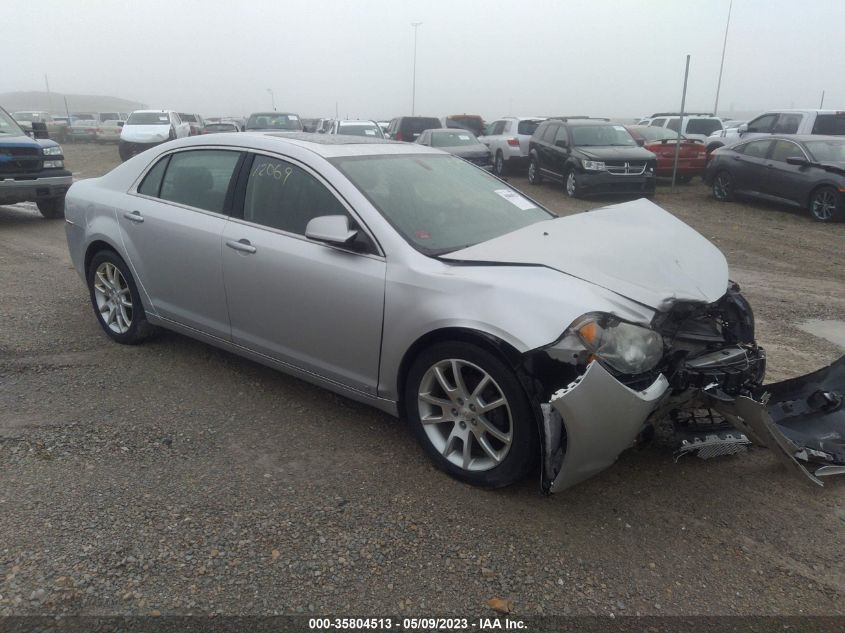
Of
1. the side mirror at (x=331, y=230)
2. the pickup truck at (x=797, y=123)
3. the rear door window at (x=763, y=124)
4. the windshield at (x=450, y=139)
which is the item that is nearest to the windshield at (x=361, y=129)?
the windshield at (x=450, y=139)

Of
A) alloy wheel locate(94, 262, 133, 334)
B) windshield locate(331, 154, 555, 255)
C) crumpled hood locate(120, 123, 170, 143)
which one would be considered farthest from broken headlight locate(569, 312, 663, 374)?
crumpled hood locate(120, 123, 170, 143)

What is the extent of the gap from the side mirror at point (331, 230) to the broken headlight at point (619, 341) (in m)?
1.27

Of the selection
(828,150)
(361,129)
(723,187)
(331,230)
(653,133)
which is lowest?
(723,187)

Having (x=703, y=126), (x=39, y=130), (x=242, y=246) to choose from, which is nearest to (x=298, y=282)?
(x=242, y=246)

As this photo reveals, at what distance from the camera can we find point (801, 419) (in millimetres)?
3367

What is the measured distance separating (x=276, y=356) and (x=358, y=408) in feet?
1.96

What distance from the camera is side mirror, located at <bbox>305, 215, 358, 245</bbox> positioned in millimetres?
3389

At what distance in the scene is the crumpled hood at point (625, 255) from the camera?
3.06 meters

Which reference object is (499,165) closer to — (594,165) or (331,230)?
(594,165)

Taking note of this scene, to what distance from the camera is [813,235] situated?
34.5 ft

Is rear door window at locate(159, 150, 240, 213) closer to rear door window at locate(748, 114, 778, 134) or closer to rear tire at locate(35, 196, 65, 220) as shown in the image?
rear tire at locate(35, 196, 65, 220)

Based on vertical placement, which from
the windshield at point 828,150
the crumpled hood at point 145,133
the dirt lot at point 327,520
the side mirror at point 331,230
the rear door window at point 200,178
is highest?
the windshield at point 828,150

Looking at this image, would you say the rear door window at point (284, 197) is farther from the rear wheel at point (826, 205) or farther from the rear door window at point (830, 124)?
the rear door window at point (830, 124)

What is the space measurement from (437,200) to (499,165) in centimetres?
1593
